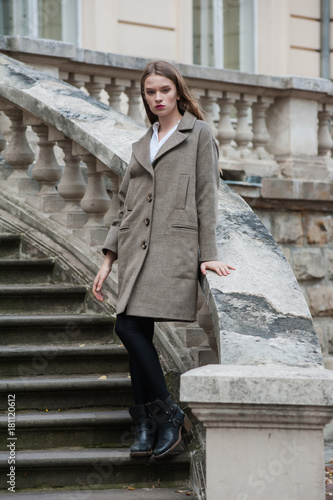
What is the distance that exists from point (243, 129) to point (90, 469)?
417cm

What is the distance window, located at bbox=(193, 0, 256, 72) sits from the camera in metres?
10.5

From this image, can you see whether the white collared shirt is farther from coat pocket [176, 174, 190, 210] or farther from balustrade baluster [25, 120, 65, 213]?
balustrade baluster [25, 120, 65, 213]

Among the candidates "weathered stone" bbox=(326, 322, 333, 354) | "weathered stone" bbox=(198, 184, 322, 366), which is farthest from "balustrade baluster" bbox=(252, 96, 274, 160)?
"weathered stone" bbox=(198, 184, 322, 366)

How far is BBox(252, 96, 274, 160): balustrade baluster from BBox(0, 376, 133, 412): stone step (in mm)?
3760

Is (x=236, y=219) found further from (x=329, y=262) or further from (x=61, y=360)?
(x=329, y=262)

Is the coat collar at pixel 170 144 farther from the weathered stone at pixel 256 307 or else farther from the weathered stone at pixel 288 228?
the weathered stone at pixel 288 228

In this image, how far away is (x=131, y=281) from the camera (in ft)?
11.8

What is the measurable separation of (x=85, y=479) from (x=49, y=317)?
96cm

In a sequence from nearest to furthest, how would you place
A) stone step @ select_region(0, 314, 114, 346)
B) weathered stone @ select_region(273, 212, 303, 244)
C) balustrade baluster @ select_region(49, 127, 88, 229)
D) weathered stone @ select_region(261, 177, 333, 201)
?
Result: stone step @ select_region(0, 314, 114, 346) < balustrade baluster @ select_region(49, 127, 88, 229) < weathered stone @ select_region(261, 177, 333, 201) < weathered stone @ select_region(273, 212, 303, 244)

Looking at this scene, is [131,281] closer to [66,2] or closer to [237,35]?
[66,2]

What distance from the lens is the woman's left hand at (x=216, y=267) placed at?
3506mm

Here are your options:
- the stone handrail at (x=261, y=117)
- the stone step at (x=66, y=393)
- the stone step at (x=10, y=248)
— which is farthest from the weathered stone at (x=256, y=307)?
the stone handrail at (x=261, y=117)

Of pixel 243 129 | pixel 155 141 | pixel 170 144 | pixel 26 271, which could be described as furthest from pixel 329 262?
pixel 170 144

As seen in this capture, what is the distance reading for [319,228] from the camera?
7.35 metres
